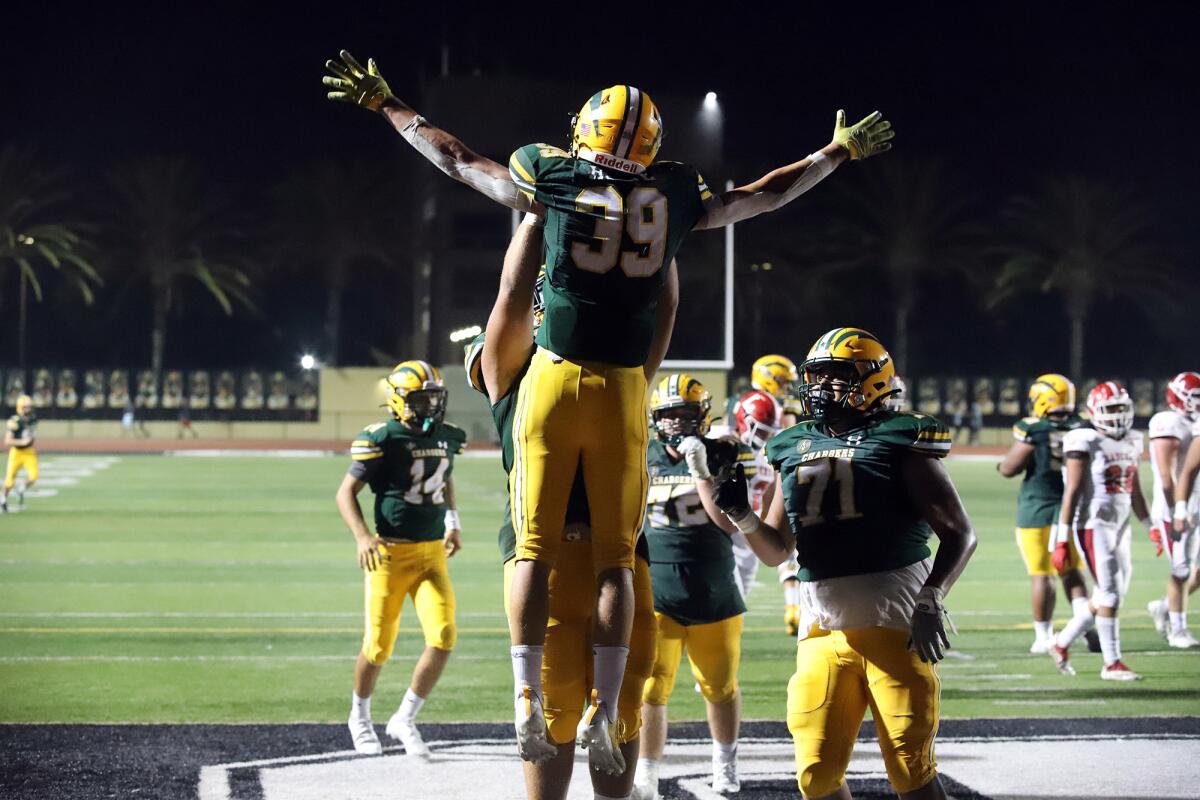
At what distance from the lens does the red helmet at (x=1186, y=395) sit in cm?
1148

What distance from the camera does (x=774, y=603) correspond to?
14.2 meters

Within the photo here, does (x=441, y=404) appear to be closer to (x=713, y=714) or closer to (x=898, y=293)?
(x=713, y=714)

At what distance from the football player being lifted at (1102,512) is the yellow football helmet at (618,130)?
6.18 metres

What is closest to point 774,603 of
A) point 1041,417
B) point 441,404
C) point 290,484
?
point 1041,417

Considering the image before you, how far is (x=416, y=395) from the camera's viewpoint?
844cm

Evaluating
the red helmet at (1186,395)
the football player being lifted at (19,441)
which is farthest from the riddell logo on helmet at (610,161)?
the football player being lifted at (19,441)

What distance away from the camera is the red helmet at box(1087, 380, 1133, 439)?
10.4 m

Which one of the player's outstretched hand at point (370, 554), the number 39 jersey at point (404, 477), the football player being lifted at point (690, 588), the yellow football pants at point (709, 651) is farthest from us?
the number 39 jersey at point (404, 477)

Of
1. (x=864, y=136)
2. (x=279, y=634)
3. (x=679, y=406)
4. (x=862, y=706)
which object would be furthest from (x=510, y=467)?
(x=279, y=634)

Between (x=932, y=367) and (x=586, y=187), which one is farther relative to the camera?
(x=932, y=367)

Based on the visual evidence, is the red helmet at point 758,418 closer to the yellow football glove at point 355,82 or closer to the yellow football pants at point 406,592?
the yellow football pants at point 406,592

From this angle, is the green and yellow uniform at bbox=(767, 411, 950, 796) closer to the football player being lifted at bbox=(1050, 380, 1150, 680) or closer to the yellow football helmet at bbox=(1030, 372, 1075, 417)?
the football player being lifted at bbox=(1050, 380, 1150, 680)

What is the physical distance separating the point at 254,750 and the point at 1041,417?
606cm

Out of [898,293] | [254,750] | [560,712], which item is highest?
[898,293]
